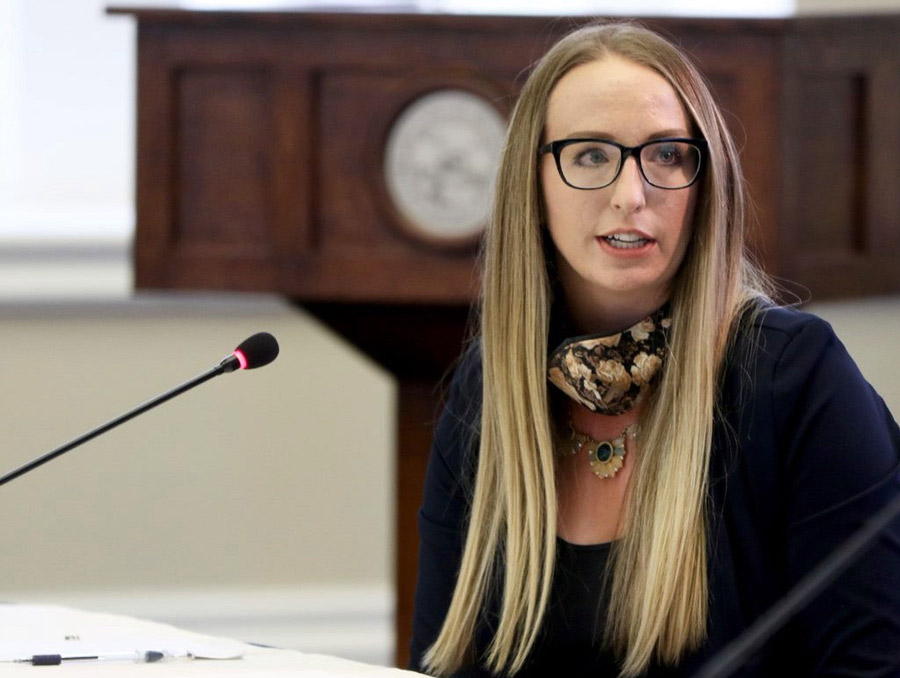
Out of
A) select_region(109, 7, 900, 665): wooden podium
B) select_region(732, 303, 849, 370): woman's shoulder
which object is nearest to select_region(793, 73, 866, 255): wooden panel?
select_region(109, 7, 900, 665): wooden podium

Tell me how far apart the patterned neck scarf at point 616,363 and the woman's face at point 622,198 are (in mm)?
51

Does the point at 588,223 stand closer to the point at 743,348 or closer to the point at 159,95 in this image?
the point at 743,348

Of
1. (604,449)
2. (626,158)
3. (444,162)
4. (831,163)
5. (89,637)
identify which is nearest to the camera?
(89,637)

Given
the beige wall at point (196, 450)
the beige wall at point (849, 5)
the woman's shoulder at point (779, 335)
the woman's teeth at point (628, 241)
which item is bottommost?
the beige wall at point (196, 450)

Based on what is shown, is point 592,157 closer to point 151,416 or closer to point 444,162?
point 444,162

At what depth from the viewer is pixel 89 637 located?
154 cm

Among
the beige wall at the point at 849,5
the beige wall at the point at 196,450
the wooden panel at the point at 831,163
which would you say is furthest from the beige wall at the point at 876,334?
the wooden panel at the point at 831,163

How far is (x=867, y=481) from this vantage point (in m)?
1.53

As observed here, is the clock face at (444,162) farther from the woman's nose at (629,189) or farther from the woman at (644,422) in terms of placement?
the woman's nose at (629,189)

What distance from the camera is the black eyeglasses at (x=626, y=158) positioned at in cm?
164

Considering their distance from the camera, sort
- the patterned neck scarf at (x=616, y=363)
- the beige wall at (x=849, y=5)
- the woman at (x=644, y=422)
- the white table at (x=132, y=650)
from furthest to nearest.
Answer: the beige wall at (x=849, y=5), the patterned neck scarf at (x=616, y=363), the woman at (x=644, y=422), the white table at (x=132, y=650)

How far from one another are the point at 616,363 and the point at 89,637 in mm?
626

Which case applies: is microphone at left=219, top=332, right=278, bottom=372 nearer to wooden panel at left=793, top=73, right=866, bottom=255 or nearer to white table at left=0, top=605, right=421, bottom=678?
white table at left=0, top=605, right=421, bottom=678

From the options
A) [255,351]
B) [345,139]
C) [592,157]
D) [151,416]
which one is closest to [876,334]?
[345,139]
